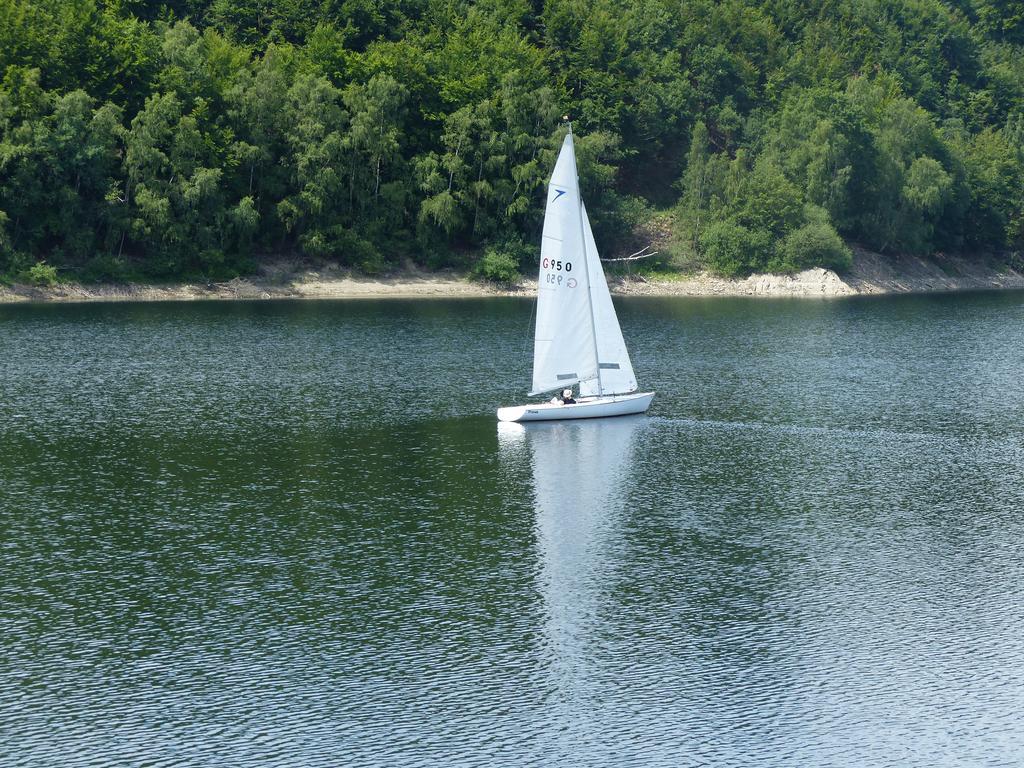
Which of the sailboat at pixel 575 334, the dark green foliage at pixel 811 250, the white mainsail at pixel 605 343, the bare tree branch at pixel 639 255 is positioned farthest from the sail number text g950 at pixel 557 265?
the dark green foliage at pixel 811 250

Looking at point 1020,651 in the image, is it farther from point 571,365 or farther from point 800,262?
point 800,262

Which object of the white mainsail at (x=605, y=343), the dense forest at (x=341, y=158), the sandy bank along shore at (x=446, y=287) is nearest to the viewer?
the white mainsail at (x=605, y=343)

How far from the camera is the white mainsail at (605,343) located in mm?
78938

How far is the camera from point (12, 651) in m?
40.8

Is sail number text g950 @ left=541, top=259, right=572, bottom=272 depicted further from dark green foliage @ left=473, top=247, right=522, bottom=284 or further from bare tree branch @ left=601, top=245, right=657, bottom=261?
bare tree branch @ left=601, top=245, right=657, bottom=261

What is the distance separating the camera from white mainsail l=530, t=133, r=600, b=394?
7738cm

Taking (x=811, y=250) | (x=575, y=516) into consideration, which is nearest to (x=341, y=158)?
(x=811, y=250)

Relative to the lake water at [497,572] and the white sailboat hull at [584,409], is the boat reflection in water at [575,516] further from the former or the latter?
the white sailboat hull at [584,409]

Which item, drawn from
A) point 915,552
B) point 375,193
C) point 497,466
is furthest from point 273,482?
point 375,193

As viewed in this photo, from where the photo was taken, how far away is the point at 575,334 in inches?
3110

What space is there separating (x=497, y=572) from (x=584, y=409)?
100 feet

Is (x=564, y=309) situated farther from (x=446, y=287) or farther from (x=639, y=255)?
(x=639, y=255)

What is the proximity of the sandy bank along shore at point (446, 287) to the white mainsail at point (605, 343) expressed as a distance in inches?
3327

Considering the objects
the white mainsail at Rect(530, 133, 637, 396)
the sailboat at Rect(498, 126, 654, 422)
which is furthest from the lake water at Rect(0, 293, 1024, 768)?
the white mainsail at Rect(530, 133, 637, 396)
